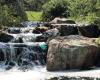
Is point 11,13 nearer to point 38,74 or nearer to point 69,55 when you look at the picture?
point 69,55

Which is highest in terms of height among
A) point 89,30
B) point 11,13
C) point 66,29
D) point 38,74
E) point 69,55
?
point 11,13

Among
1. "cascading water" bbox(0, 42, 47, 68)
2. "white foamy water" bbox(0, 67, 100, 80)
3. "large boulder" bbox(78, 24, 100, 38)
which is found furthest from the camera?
"large boulder" bbox(78, 24, 100, 38)

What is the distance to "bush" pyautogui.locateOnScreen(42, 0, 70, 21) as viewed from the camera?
4012 centimetres

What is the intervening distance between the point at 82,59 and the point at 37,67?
268 centimetres

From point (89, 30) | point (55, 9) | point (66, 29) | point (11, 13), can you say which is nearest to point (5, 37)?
point (66, 29)

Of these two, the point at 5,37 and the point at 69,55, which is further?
the point at 5,37

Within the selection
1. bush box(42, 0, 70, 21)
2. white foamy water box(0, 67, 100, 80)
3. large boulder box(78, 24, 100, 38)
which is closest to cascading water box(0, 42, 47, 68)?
white foamy water box(0, 67, 100, 80)

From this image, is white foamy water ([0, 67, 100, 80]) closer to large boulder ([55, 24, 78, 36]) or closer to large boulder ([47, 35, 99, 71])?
large boulder ([47, 35, 99, 71])

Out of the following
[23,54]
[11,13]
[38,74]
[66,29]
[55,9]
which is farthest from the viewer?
[55,9]

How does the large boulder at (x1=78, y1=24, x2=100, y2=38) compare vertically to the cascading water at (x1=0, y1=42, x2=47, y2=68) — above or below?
above

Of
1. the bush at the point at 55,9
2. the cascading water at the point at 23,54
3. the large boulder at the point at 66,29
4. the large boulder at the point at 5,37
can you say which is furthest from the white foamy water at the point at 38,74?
the bush at the point at 55,9

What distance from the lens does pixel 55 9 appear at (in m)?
40.4

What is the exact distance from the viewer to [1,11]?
1150 inches

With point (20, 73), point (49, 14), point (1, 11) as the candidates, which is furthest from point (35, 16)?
point (20, 73)
